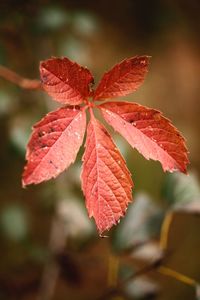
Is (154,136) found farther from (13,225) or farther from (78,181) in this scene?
(13,225)

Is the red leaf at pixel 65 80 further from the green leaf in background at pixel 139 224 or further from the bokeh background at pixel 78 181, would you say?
the green leaf in background at pixel 139 224

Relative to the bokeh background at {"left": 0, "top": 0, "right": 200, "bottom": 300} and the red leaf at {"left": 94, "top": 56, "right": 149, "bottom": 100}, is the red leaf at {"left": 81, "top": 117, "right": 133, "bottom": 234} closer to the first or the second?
the red leaf at {"left": 94, "top": 56, "right": 149, "bottom": 100}

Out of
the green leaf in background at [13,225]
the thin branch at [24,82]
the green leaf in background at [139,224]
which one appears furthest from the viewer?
the green leaf in background at [13,225]

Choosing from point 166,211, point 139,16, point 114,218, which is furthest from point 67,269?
point 139,16

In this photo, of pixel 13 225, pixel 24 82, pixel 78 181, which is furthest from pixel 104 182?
pixel 13 225

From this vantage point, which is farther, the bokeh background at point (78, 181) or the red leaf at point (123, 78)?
the bokeh background at point (78, 181)

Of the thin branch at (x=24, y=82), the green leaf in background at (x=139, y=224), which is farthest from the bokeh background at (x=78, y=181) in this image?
the thin branch at (x=24, y=82)

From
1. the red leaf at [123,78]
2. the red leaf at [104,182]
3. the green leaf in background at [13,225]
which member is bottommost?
the green leaf in background at [13,225]

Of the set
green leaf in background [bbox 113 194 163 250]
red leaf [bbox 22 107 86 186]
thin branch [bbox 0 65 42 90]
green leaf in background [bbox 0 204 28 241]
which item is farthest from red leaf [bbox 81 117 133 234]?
green leaf in background [bbox 0 204 28 241]
